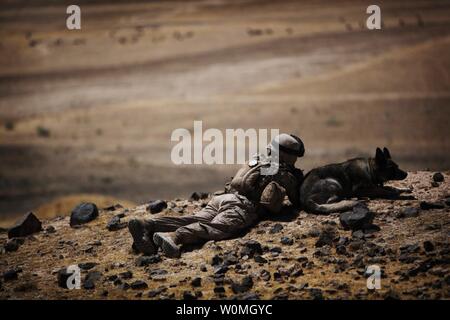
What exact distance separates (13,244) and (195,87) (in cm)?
3567

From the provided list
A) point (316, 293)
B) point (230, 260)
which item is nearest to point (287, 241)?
point (230, 260)

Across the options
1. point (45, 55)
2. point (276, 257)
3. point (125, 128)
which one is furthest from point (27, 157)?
point (276, 257)

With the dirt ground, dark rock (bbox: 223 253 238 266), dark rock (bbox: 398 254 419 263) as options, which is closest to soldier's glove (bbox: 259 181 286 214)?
dark rock (bbox: 223 253 238 266)

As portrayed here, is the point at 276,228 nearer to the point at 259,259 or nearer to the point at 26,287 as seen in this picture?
the point at 259,259

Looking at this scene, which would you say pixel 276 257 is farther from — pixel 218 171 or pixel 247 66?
pixel 247 66

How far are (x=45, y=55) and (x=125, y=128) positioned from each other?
45.2 ft

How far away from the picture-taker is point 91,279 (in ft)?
41.4

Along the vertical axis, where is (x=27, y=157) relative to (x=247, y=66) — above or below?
below

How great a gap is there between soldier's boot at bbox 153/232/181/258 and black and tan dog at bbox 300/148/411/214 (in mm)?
2349

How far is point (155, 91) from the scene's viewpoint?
1961 inches

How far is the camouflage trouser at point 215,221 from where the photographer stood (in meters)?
13.4

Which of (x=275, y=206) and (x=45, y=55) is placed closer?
(x=275, y=206)

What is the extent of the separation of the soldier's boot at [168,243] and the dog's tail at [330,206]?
7.78ft
